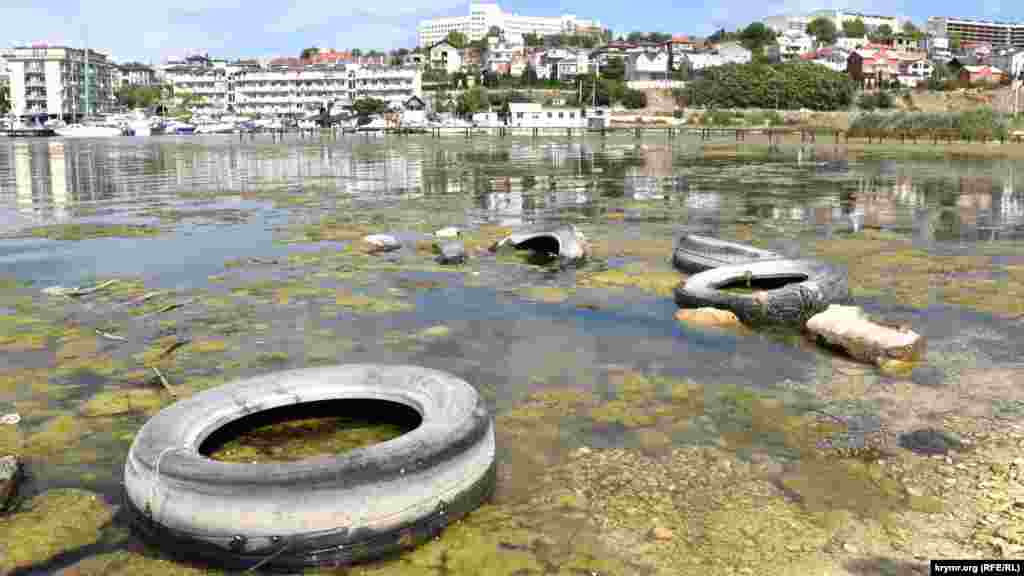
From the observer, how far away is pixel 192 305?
9281 millimetres

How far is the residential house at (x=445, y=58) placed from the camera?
190875 mm

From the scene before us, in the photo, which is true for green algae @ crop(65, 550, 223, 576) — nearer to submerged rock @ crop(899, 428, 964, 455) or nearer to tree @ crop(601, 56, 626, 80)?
submerged rock @ crop(899, 428, 964, 455)

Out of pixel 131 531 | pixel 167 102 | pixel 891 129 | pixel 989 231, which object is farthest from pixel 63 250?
pixel 167 102

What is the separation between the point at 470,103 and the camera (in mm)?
129125

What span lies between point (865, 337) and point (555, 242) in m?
5.82

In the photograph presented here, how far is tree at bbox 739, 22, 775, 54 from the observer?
7057 inches

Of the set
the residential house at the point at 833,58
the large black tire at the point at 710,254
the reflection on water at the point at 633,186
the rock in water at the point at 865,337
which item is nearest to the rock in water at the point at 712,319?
the rock in water at the point at 865,337

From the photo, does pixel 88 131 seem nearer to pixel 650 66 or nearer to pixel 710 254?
pixel 650 66

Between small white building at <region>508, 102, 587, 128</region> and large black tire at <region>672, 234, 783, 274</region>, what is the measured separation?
9601 centimetres

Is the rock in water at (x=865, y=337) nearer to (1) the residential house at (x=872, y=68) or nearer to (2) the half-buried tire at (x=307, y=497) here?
(2) the half-buried tire at (x=307, y=497)

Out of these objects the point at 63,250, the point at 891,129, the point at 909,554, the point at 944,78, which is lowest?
the point at 909,554

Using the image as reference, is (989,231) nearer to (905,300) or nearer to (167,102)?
(905,300)

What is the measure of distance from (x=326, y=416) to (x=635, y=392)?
2.33 m

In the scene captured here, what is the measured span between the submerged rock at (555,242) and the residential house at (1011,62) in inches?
6039
